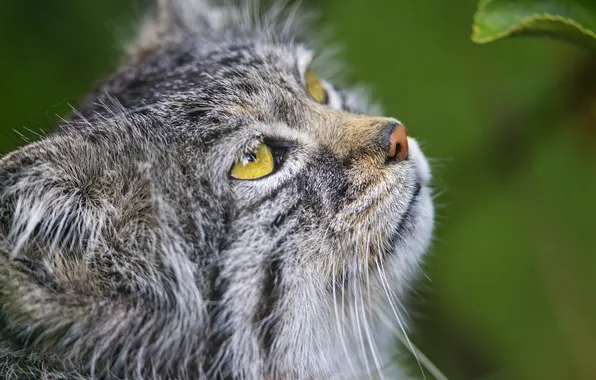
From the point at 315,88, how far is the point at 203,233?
837mm

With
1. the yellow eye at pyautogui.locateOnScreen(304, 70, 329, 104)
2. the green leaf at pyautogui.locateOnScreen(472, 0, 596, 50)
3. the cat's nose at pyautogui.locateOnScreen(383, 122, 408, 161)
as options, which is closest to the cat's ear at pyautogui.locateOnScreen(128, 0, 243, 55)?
the yellow eye at pyautogui.locateOnScreen(304, 70, 329, 104)

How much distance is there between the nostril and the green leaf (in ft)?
1.34

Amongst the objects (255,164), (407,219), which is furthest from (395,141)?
(255,164)

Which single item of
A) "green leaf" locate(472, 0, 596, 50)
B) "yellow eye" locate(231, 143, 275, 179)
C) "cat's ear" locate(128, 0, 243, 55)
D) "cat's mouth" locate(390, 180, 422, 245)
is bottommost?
"cat's mouth" locate(390, 180, 422, 245)

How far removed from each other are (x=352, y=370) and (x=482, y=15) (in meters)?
1.18

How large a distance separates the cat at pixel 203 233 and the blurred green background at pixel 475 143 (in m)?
0.87

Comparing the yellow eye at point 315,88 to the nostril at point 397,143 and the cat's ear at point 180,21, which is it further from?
the cat's ear at point 180,21

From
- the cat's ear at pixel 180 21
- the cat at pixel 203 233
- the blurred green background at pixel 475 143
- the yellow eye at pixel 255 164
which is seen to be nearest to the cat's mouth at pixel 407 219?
the cat at pixel 203 233

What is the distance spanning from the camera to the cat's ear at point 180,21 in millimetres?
2781

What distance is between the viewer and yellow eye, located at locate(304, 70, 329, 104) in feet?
7.79

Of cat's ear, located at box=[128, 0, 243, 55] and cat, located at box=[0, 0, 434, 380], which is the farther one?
cat's ear, located at box=[128, 0, 243, 55]

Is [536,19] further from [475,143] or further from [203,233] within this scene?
[475,143]

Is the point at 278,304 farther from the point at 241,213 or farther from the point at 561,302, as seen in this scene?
the point at 561,302

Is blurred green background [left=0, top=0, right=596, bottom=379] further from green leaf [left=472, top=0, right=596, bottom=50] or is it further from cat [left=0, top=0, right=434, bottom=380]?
green leaf [left=472, top=0, right=596, bottom=50]
